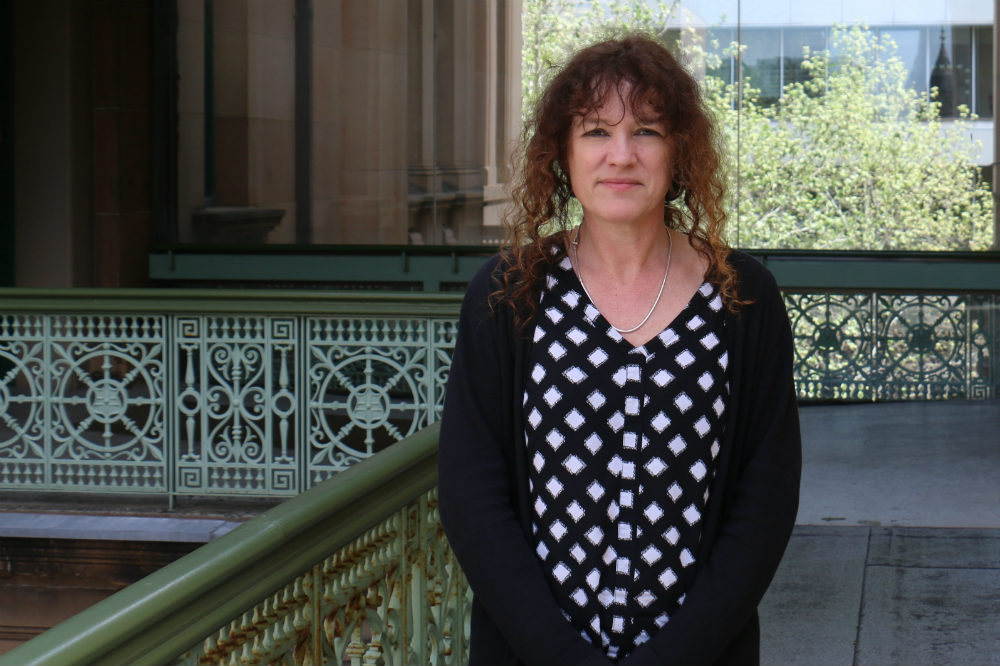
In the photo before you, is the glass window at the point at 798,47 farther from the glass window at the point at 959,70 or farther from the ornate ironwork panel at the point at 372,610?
the ornate ironwork panel at the point at 372,610

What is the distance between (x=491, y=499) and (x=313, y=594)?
61 cm

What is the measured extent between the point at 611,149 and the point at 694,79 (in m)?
0.21

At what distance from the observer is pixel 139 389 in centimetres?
1019

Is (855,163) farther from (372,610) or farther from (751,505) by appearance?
(751,505)

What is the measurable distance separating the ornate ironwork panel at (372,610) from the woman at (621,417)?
398mm

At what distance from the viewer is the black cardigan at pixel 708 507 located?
6.51 feet

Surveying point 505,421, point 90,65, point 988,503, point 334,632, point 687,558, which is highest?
point 90,65

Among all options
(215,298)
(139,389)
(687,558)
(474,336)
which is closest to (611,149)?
(474,336)

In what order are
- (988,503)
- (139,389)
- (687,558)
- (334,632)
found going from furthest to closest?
(139,389) → (988,503) → (334,632) → (687,558)

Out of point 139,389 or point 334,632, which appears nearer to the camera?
point 334,632

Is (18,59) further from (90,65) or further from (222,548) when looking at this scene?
(222,548)

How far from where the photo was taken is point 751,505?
2055 mm

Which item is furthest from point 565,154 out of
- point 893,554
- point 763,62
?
point 763,62

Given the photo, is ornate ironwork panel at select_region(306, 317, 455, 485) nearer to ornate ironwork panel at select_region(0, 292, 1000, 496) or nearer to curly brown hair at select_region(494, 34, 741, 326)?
ornate ironwork panel at select_region(0, 292, 1000, 496)
